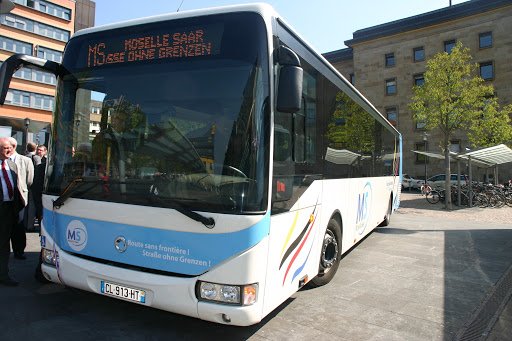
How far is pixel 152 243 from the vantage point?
3.29 m

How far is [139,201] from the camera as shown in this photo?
333 cm

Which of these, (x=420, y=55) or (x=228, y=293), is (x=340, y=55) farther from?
(x=228, y=293)

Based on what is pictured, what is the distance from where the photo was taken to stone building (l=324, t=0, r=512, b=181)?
36750 mm

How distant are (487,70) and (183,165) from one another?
43.0m

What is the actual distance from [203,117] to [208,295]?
57.8 inches

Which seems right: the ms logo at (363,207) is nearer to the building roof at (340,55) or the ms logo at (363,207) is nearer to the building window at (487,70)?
the building window at (487,70)

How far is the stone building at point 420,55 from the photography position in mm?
36750

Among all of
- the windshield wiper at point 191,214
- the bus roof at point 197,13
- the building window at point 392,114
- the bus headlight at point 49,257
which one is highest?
the building window at point 392,114

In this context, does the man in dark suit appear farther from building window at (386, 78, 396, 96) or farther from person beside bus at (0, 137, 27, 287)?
building window at (386, 78, 396, 96)

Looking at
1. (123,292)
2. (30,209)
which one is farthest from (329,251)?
(30,209)

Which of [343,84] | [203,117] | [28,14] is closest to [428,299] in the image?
[343,84]

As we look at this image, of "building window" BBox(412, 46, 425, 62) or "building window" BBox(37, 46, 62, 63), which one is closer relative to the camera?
"building window" BBox(412, 46, 425, 62)

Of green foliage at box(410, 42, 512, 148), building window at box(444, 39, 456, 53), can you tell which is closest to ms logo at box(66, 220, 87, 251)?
green foliage at box(410, 42, 512, 148)

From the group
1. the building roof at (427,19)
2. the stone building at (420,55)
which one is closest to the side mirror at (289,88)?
the stone building at (420,55)
